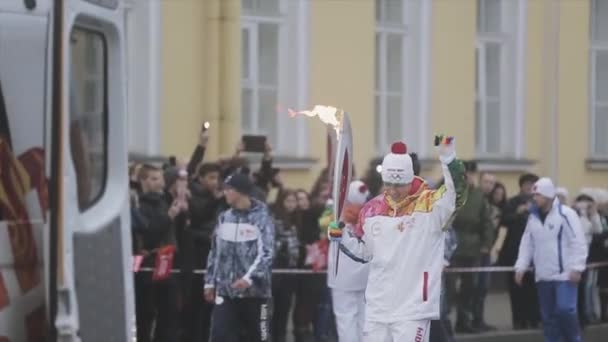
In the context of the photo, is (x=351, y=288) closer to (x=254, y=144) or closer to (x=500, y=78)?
(x=254, y=144)

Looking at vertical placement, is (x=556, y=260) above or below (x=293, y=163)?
below

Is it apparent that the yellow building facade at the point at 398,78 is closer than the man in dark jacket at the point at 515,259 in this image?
No

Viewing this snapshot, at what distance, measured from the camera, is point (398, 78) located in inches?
829

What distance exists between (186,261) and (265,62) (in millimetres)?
5821

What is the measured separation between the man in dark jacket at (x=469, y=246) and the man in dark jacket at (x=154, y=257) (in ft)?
12.1

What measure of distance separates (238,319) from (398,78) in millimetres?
9314

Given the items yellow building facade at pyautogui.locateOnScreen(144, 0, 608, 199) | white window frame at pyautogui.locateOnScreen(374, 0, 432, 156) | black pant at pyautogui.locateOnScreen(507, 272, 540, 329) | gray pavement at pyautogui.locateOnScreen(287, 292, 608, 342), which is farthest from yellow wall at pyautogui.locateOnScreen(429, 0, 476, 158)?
black pant at pyautogui.locateOnScreen(507, 272, 540, 329)

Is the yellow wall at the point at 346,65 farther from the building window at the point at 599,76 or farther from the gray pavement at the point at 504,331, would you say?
the building window at the point at 599,76

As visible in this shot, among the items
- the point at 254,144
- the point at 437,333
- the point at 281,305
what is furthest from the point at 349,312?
the point at 254,144

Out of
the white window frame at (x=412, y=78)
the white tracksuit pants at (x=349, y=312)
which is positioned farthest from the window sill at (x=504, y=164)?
the white tracksuit pants at (x=349, y=312)

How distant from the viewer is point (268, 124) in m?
19.3

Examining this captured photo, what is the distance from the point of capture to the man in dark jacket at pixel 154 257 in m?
13.0

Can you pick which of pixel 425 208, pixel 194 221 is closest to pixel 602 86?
pixel 194 221

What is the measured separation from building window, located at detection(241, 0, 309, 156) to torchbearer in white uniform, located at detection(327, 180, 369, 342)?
6154mm
